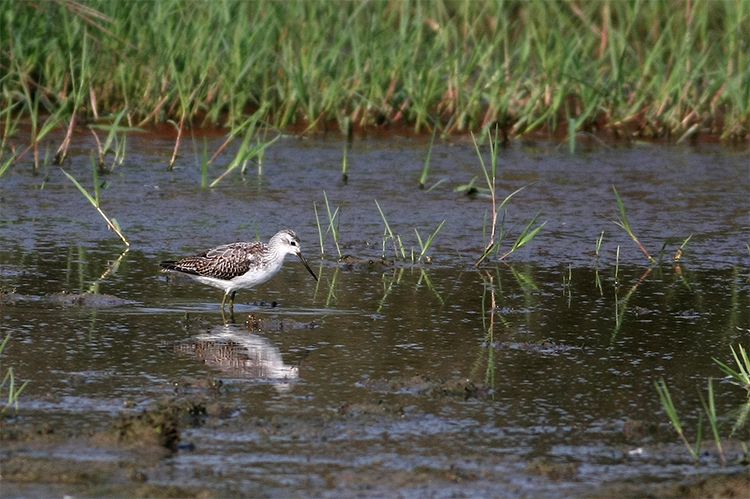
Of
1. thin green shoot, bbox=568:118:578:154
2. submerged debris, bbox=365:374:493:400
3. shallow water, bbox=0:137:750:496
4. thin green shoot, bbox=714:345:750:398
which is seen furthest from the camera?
thin green shoot, bbox=568:118:578:154

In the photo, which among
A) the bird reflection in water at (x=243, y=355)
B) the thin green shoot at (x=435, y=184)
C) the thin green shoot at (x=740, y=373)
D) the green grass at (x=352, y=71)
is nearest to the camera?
the thin green shoot at (x=740, y=373)

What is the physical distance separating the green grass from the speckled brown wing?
13.7 feet

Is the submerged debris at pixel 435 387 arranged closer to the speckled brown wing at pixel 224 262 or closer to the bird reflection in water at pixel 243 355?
the bird reflection in water at pixel 243 355

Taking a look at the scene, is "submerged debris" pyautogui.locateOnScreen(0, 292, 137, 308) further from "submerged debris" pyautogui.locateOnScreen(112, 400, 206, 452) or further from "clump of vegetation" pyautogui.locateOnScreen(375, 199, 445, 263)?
"submerged debris" pyautogui.locateOnScreen(112, 400, 206, 452)

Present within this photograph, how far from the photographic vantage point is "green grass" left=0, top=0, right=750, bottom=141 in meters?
13.7

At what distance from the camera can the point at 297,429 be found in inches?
250

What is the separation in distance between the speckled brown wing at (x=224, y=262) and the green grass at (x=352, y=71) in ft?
13.7

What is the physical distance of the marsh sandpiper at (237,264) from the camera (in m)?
9.11

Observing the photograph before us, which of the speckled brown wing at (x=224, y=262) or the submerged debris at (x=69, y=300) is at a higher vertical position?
the speckled brown wing at (x=224, y=262)

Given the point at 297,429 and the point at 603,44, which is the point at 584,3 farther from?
the point at 297,429

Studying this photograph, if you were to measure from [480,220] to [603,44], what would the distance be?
190 inches

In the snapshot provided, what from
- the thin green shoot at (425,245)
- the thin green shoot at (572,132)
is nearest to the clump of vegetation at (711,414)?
the thin green shoot at (425,245)

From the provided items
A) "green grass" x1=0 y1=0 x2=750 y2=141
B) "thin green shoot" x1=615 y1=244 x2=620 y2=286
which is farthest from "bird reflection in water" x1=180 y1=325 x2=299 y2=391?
"green grass" x1=0 y1=0 x2=750 y2=141

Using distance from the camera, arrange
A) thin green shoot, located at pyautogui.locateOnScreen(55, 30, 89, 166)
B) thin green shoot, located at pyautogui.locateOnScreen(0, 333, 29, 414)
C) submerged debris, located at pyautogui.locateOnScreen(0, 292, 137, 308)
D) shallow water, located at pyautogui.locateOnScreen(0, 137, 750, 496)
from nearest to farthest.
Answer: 1. shallow water, located at pyautogui.locateOnScreen(0, 137, 750, 496)
2. thin green shoot, located at pyautogui.locateOnScreen(0, 333, 29, 414)
3. submerged debris, located at pyautogui.locateOnScreen(0, 292, 137, 308)
4. thin green shoot, located at pyautogui.locateOnScreen(55, 30, 89, 166)
